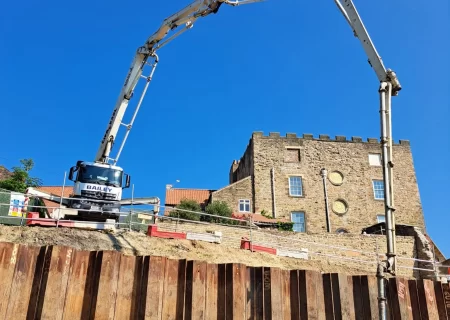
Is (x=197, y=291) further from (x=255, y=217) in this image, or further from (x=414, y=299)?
(x=255, y=217)

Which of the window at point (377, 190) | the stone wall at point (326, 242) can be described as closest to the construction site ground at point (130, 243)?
the stone wall at point (326, 242)

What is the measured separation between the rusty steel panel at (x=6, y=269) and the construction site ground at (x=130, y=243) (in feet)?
23.8

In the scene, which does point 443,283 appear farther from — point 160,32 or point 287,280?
point 160,32

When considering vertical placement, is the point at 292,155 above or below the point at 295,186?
above

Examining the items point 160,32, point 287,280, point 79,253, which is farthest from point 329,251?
point 79,253

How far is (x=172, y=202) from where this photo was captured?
37.8 metres

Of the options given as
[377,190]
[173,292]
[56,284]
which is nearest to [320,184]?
[377,190]

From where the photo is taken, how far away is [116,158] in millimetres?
18250

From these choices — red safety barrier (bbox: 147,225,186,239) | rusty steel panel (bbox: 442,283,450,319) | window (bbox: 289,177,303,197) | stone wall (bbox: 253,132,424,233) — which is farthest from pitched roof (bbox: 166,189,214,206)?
rusty steel panel (bbox: 442,283,450,319)

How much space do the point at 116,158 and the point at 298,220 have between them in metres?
20.0

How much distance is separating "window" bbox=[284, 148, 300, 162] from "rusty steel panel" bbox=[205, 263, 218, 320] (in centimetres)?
3182

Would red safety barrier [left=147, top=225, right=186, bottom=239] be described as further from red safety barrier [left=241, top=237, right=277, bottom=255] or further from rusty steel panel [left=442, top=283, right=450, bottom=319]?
rusty steel panel [left=442, top=283, right=450, bottom=319]

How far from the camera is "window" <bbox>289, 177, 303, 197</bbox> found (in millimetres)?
35263

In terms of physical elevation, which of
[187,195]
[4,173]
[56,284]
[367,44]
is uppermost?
[4,173]
